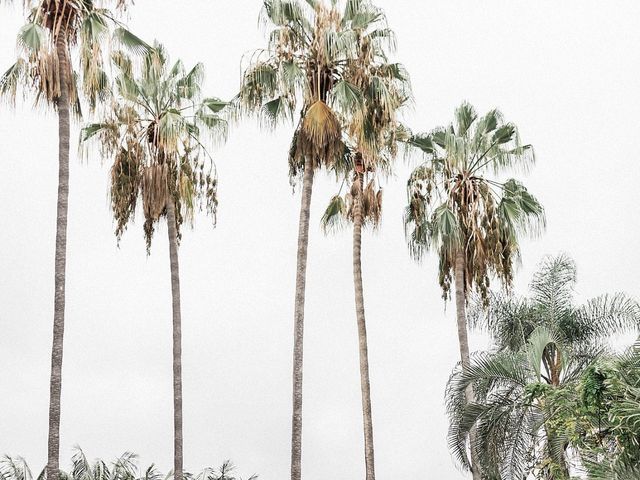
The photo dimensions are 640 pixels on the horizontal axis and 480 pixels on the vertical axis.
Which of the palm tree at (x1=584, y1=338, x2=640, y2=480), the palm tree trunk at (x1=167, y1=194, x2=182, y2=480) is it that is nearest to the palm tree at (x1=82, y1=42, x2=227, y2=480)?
the palm tree trunk at (x1=167, y1=194, x2=182, y2=480)

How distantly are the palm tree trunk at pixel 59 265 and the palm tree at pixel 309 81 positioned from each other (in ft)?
14.3

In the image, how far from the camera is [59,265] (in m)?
21.8

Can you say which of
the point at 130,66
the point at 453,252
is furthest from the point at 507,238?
the point at 130,66

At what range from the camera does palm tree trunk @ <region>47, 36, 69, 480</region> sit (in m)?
20.5

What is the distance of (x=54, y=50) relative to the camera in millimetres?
22516

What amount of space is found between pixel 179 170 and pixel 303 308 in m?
7.17

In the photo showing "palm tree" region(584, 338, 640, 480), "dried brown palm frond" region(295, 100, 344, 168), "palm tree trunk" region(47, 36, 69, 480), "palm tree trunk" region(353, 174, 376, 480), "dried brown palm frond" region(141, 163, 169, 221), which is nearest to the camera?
"palm tree" region(584, 338, 640, 480)

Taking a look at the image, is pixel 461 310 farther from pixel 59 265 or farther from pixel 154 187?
pixel 59 265

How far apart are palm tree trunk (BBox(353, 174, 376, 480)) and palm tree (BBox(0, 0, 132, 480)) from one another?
31.1 ft

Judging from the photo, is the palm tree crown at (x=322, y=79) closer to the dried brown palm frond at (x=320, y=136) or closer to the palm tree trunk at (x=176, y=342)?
the dried brown palm frond at (x=320, y=136)

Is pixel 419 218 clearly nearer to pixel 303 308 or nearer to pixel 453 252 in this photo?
pixel 453 252

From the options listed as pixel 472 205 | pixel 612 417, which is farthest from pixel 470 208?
pixel 612 417

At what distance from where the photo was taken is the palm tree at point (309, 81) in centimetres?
2397

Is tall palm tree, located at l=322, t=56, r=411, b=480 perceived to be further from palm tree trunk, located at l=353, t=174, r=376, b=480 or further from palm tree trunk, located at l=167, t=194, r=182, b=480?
palm tree trunk, located at l=167, t=194, r=182, b=480
